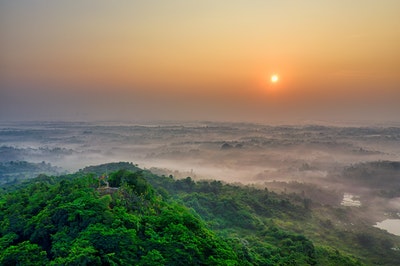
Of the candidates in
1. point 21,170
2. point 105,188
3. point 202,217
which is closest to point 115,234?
point 105,188

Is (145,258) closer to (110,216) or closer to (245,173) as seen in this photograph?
(110,216)

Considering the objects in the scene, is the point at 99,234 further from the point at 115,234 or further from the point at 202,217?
the point at 202,217

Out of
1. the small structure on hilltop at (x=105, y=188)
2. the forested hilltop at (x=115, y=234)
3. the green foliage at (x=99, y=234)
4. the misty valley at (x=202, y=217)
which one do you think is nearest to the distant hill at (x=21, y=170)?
the misty valley at (x=202, y=217)

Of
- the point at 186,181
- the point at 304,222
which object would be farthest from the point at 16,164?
the point at 304,222

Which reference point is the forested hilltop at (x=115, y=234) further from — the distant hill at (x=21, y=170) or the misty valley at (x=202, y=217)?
the distant hill at (x=21, y=170)

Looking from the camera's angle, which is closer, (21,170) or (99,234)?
(99,234)

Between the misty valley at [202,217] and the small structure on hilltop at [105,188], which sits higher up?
the small structure on hilltop at [105,188]

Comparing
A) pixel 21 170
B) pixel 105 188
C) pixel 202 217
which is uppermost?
pixel 105 188

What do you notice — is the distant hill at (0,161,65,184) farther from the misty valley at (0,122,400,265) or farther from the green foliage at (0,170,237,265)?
the green foliage at (0,170,237,265)

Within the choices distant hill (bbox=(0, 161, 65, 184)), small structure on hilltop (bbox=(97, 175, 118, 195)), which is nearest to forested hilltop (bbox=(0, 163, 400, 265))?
small structure on hilltop (bbox=(97, 175, 118, 195))

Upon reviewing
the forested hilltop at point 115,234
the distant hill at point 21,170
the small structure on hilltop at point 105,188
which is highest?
the small structure on hilltop at point 105,188

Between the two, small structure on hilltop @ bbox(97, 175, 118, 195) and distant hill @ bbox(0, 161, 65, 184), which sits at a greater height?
small structure on hilltop @ bbox(97, 175, 118, 195)
